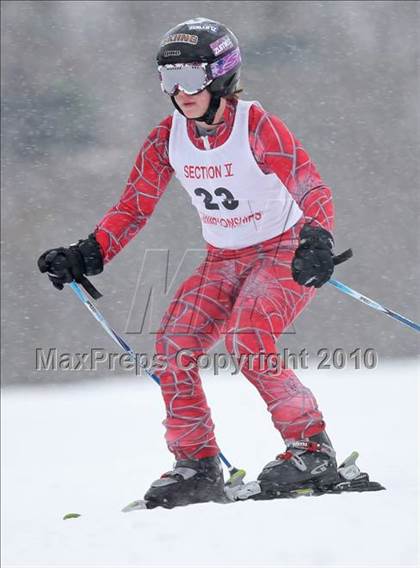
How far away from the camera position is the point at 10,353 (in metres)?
15.3

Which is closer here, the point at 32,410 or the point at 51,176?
the point at 32,410

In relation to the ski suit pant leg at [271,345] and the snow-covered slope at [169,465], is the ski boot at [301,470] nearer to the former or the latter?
the ski suit pant leg at [271,345]

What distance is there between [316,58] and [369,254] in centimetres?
431

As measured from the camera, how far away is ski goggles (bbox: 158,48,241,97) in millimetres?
4645

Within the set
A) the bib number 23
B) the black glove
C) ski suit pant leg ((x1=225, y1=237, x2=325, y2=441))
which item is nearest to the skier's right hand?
the black glove

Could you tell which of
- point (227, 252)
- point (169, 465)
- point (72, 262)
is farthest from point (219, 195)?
point (169, 465)

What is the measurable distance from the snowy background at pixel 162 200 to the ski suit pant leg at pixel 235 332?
A: 3772mm

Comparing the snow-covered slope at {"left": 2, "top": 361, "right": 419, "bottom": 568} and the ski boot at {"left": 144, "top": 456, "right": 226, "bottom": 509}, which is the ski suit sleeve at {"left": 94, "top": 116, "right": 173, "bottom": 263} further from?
the snow-covered slope at {"left": 2, "top": 361, "right": 419, "bottom": 568}

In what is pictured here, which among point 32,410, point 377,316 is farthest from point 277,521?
point 377,316

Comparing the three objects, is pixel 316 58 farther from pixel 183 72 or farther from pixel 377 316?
pixel 183 72

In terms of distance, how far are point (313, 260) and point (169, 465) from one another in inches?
168

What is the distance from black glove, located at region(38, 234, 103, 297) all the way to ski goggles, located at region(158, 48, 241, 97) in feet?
3.09

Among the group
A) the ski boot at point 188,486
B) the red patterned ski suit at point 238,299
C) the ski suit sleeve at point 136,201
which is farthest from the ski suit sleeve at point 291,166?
the ski boot at point 188,486

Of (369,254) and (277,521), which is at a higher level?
(369,254)
